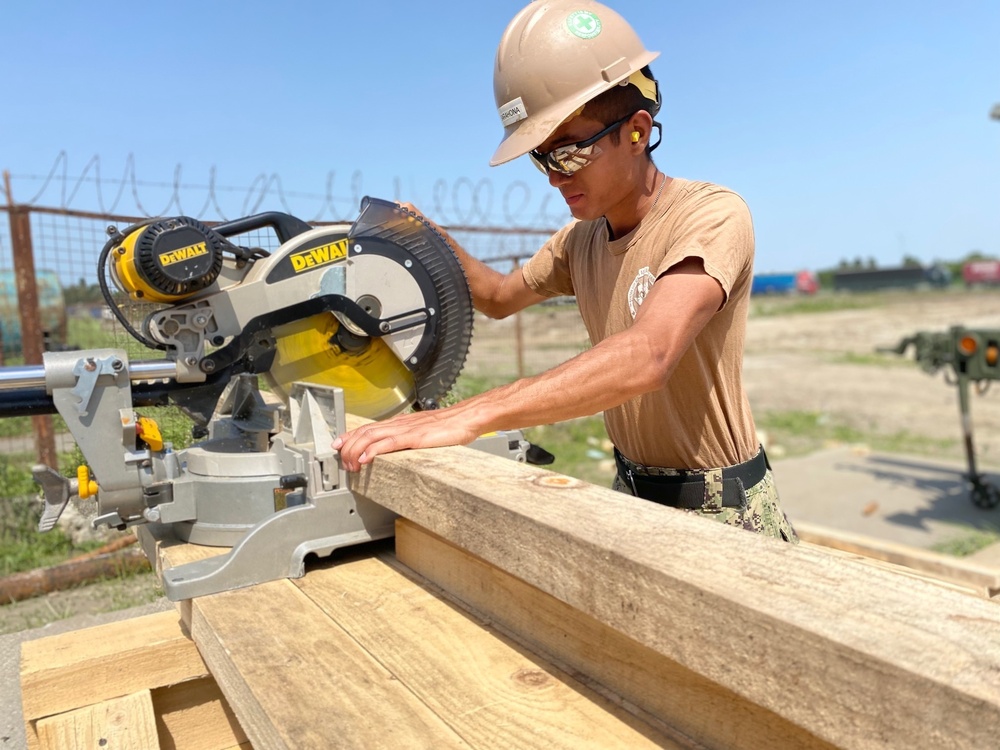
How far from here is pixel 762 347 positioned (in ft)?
A: 78.7

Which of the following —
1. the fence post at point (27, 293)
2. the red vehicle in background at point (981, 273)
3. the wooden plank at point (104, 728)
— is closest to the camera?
the wooden plank at point (104, 728)

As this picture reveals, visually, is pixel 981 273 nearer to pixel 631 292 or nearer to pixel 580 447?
pixel 580 447

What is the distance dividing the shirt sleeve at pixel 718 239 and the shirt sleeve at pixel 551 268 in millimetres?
757

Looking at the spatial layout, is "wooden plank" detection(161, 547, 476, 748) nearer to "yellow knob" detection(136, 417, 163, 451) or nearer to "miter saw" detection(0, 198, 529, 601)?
"miter saw" detection(0, 198, 529, 601)

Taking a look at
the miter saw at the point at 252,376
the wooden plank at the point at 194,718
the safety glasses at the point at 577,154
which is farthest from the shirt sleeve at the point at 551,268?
the wooden plank at the point at 194,718

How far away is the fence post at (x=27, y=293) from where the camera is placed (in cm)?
526

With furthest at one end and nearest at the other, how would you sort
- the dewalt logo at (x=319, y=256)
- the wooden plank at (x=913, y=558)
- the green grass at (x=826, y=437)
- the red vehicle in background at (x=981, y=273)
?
the red vehicle in background at (x=981, y=273) < the green grass at (x=826, y=437) < the wooden plank at (x=913, y=558) < the dewalt logo at (x=319, y=256)

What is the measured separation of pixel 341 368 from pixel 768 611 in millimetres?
1563

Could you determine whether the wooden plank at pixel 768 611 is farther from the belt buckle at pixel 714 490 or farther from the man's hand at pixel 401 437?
the belt buckle at pixel 714 490

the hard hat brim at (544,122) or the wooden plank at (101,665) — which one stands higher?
the hard hat brim at (544,122)

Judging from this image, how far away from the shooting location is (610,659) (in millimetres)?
1172

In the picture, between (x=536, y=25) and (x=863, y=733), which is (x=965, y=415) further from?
(x=863, y=733)

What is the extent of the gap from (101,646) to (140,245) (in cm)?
88

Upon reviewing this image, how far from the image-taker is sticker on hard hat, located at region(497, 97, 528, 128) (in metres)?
2.01
